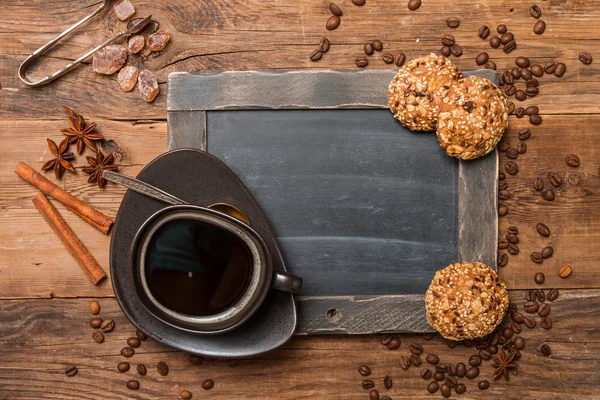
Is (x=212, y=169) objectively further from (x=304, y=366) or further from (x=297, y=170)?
(x=304, y=366)

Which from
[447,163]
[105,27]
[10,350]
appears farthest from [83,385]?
[447,163]

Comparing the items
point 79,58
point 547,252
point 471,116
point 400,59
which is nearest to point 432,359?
point 547,252

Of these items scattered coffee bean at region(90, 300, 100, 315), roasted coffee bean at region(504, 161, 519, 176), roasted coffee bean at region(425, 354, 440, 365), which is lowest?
roasted coffee bean at region(425, 354, 440, 365)

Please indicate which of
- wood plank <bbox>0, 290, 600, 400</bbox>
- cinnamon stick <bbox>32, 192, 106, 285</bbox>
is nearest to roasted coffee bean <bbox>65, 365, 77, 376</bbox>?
wood plank <bbox>0, 290, 600, 400</bbox>

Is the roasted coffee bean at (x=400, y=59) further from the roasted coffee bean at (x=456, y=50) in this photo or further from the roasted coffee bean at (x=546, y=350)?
the roasted coffee bean at (x=546, y=350)

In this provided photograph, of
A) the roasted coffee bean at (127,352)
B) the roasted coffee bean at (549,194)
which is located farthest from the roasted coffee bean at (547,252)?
the roasted coffee bean at (127,352)

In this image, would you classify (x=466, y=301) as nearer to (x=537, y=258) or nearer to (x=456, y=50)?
(x=537, y=258)

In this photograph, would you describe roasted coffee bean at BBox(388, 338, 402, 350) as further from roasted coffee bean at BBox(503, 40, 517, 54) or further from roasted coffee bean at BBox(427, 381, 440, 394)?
roasted coffee bean at BBox(503, 40, 517, 54)
